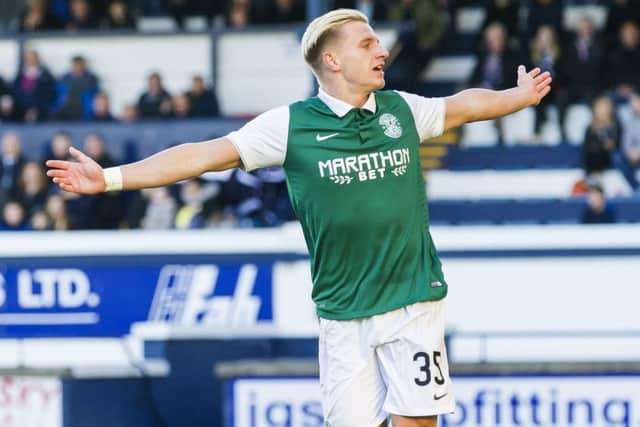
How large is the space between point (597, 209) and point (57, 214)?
4.93 metres

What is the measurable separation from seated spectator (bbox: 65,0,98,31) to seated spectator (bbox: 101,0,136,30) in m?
0.14

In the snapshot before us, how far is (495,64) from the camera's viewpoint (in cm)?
1677

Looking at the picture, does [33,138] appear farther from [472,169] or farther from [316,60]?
[316,60]

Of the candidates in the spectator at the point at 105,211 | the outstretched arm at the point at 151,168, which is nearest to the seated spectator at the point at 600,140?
the spectator at the point at 105,211

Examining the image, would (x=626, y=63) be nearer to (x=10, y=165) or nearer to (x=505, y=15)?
(x=505, y=15)

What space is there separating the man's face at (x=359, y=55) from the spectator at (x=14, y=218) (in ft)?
32.1

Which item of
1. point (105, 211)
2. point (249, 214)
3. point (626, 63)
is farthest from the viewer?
point (626, 63)

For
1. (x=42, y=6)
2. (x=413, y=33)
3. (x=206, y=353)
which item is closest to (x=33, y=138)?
(x=42, y=6)

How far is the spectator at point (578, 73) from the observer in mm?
16734


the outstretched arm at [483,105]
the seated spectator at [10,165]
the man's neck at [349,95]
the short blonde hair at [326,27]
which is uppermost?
the short blonde hair at [326,27]

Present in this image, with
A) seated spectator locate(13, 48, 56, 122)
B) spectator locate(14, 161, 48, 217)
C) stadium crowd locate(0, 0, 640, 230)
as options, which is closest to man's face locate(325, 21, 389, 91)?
stadium crowd locate(0, 0, 640, 230)

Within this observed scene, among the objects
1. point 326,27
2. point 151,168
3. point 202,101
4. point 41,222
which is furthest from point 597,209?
point 151,168

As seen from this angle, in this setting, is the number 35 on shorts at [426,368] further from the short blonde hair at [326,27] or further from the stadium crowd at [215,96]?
the stadium crowd at [215,96]

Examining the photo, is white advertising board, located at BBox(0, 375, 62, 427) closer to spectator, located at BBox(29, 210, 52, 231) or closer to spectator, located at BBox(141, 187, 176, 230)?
spectator, located at BBox(29, 210, 52, 231)
